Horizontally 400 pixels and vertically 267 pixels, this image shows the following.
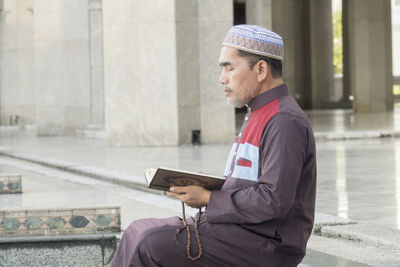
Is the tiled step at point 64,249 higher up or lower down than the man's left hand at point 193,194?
lower down

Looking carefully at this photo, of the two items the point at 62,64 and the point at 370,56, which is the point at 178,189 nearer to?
the point at 62,64

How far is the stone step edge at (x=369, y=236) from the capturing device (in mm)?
6156

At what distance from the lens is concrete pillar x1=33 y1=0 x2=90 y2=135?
75.0 ft

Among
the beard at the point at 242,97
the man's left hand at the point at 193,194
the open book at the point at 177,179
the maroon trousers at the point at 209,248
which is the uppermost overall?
the beard at the point at 242,97

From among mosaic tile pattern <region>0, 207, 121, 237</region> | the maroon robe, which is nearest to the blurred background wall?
mosaic tile pattern <region>0, 207, 121, 237</region>

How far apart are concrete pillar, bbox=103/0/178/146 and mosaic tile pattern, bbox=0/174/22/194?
708cm

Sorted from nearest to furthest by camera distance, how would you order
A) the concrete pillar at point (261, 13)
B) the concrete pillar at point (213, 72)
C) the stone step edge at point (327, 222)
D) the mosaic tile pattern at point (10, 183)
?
the stone step edge at point (327, 222) → the mosaic tile pattern at point (10, 183) → the concrete pillar at point (213, 72) → the concrete pillar at point (261, 13)

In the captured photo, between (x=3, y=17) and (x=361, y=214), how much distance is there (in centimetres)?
2498

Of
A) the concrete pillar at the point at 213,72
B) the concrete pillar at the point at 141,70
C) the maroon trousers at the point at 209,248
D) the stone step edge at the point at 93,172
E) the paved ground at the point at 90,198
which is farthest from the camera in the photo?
the concrete pillar at the point at 213,72

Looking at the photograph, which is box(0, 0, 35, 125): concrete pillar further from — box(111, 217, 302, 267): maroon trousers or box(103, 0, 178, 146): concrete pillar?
box(111, 217, 302, 267): maroon trousers

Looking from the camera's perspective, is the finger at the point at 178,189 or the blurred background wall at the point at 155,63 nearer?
the finger at the point at 178,189

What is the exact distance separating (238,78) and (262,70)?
11 centimetres

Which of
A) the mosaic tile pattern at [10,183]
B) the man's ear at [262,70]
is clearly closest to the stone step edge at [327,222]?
the man's ear at [262,70]

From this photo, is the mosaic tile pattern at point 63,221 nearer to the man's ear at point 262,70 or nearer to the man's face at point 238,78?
the man's face at point 238,78
